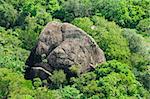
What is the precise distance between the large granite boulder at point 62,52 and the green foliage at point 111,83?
5.02ft

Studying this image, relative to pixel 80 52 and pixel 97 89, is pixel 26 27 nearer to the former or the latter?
pixel 80 52

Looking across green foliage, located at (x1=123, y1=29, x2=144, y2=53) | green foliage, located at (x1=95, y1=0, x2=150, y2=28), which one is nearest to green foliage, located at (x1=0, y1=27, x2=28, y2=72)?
green foliage, located at (x1=123, y1=29, x2=144, y2=53)

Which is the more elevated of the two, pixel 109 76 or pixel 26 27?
pixel 26 27

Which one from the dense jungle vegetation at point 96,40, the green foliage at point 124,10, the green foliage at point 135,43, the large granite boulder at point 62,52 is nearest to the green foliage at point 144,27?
the dense jungle vegetation at point 96,40

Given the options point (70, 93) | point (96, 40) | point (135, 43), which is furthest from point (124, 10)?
point (70, 93)

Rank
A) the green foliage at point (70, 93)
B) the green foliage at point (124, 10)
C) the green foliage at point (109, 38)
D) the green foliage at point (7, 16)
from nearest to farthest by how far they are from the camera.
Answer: the green foliage at point (70, 93) < the green foliage at point (109, 38) < the green foliage at point (7, 16) < the green foliage at point (124, 10)

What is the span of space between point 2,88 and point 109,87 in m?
9.69

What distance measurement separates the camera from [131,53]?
2405 inches

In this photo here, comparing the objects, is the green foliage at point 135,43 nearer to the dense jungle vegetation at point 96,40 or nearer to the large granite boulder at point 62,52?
the dense jungle vegetation at point 96,40

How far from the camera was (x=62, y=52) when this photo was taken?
182ft

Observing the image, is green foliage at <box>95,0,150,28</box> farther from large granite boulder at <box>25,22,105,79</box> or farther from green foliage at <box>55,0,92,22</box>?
large granite boulder at <box>25,22,105,79</box>

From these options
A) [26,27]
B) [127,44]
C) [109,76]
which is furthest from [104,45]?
[26,27]

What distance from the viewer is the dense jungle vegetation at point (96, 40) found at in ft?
171

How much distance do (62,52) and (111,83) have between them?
5.95 meters
